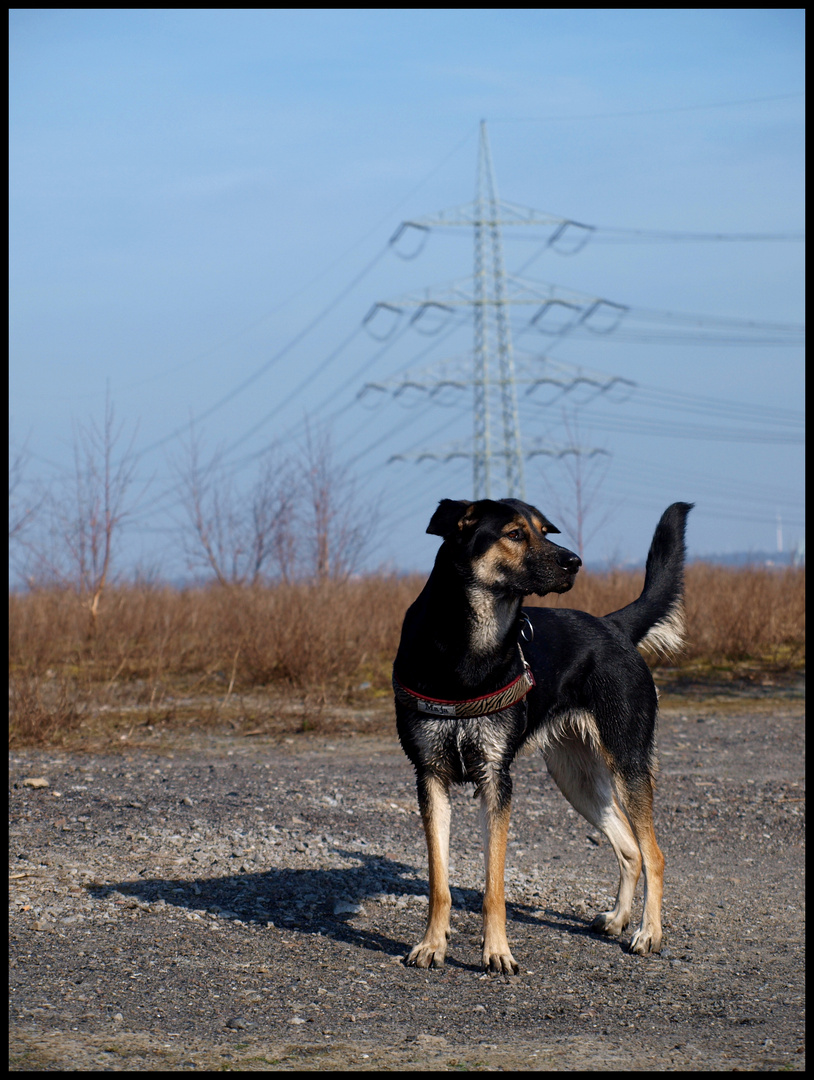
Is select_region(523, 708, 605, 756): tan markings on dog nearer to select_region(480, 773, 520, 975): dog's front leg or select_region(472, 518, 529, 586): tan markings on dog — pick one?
select_region(480, 773, 520, 975): dog's front leg

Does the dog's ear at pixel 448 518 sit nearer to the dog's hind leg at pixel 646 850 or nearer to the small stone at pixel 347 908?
the dog's hind leg at pixel 646 850

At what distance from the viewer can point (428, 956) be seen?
4332 millimetres

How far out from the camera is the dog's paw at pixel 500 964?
168 inches

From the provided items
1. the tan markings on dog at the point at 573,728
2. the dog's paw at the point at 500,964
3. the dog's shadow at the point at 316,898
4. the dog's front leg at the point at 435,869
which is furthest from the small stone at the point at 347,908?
the tan markings on dog at the point at 573,728

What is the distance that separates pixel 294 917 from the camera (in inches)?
196

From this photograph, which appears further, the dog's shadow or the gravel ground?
the dog's shadow

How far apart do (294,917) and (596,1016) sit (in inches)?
65.2

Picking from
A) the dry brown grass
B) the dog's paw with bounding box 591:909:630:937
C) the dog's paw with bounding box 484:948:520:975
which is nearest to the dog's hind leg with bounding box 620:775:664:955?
the dog's paw with bounding box 591:909:630:937

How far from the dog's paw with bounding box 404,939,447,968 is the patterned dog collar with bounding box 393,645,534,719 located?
962mm

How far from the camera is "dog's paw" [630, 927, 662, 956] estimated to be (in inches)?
180

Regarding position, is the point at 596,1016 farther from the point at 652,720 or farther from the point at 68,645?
the point at 68,645

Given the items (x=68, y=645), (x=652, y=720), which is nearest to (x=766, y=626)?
(x=68, y=645)

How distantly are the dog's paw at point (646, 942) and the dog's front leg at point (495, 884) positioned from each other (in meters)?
0.62

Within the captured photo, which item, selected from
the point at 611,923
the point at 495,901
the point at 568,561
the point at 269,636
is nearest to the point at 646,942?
the point at 611,923
